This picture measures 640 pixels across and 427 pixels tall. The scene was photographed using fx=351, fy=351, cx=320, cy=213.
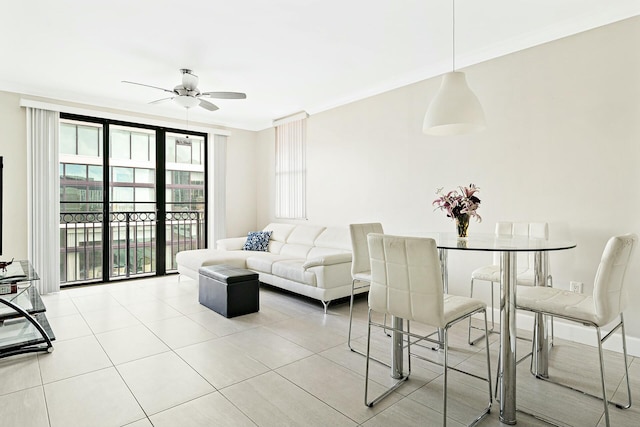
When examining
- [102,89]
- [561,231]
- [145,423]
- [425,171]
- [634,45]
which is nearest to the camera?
[145,423]

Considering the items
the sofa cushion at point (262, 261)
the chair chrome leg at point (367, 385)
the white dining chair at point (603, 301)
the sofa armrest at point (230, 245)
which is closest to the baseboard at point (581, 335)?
the white dining chair at point (603, 301)

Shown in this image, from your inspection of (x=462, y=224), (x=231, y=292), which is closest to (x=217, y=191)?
(x=231, y=292)

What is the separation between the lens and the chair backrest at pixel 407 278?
1.85 m

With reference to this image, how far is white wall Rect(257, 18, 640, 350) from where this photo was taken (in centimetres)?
285

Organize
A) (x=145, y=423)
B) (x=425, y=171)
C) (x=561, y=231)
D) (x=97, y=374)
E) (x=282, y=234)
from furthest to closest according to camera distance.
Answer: (x=282, y=234), (x=425, y=171), (x=561, y=231), (x=97, y=374), (x=145, y=423)

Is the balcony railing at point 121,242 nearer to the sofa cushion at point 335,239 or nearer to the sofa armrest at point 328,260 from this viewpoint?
the sofa cushion at point 335,239

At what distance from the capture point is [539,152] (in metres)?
3.28

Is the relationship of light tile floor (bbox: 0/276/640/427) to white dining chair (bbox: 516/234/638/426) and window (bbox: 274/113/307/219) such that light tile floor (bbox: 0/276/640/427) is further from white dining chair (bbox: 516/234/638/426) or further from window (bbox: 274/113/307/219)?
window (bbox: 274/113/307/219)

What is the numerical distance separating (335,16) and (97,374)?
3.32m

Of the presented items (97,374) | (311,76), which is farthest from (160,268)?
(311,76)

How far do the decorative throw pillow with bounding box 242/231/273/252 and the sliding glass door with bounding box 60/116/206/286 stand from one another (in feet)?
3.69

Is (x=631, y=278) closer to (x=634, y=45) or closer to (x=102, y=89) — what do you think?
(x=634, y=45)

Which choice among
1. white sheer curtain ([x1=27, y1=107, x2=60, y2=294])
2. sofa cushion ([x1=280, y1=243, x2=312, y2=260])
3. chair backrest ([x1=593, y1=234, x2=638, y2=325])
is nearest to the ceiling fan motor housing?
white sheer curtain ([x1=27, y1=107, x2=60, y2=294])

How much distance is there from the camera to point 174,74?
4.22 metres
